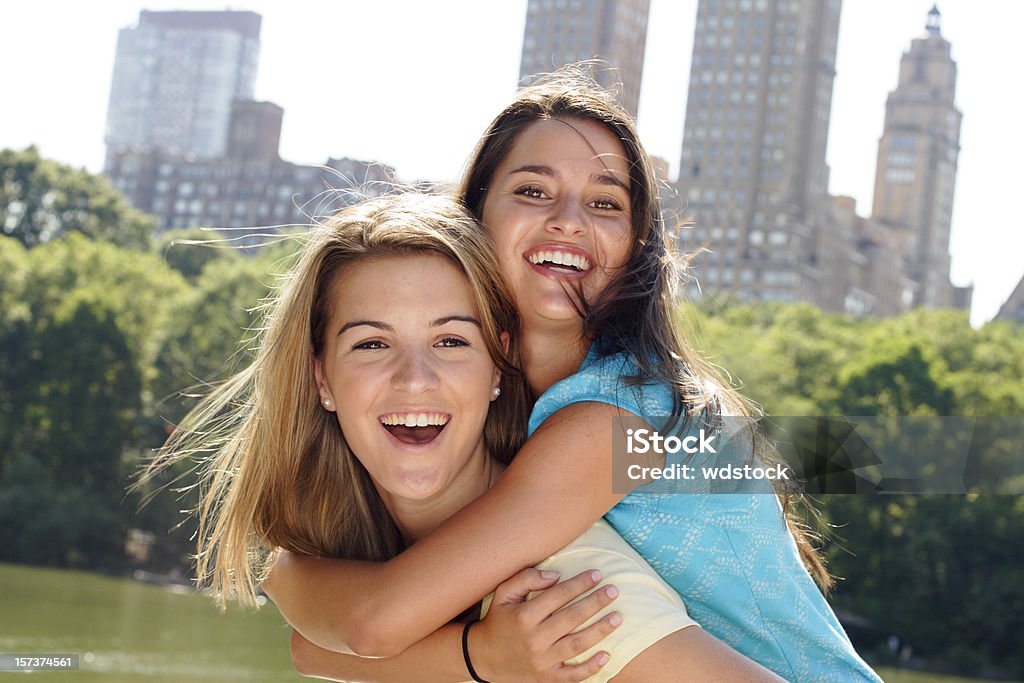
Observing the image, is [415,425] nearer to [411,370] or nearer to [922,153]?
[411,370]

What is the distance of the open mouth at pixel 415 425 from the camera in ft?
9.39

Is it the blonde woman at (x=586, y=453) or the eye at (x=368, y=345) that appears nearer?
the blonde woman at (x=586, y=453)

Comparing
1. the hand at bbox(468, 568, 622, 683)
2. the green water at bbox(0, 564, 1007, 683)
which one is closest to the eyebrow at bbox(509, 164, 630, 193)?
the hand at bbox(468, 568, 622, 683)

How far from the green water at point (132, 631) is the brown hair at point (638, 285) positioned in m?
19.0

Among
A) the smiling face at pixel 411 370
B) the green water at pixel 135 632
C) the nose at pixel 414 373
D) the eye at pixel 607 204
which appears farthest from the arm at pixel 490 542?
the green water at pixel 135 632

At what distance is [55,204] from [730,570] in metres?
48.1

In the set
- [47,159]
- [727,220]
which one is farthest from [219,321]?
[727,220]

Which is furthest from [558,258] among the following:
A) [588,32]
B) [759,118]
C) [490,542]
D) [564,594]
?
[759,118]

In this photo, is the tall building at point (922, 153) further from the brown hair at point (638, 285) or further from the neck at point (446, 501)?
the neck at point (446, 501)

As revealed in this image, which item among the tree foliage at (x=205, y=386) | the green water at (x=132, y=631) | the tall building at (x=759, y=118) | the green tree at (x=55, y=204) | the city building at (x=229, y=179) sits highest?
the tall building at (x=759, y=118)

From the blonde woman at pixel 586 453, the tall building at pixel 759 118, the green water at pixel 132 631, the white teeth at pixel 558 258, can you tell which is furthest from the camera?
the tall building at pixel 759 118

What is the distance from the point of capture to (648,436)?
9.45ft

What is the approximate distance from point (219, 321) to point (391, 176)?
103 feet

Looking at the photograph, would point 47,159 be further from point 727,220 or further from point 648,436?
point 648,436
